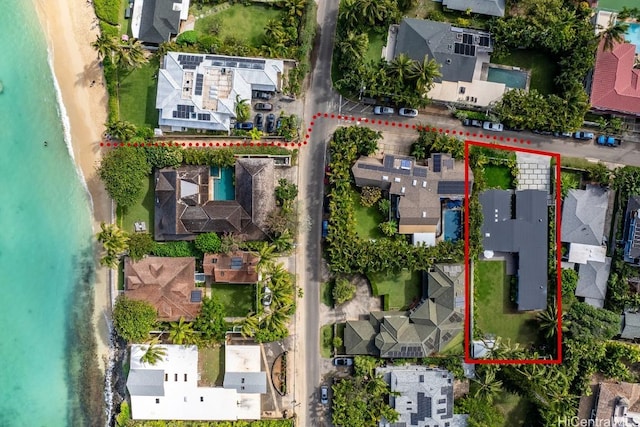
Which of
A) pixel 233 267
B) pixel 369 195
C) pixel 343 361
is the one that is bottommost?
pixel 343 361

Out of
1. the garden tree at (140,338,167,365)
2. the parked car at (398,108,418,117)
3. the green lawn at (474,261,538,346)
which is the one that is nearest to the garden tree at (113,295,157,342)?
the garden tree at (140,338,167,365)

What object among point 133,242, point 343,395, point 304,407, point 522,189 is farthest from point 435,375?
point 133,242

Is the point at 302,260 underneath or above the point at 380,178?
underneath

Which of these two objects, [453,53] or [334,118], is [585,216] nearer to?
[453,53]

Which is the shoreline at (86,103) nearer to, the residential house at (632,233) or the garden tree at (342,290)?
the garden tree at (342,290)

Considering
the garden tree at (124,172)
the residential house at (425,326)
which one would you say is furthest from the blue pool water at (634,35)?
the garden tree at (124,172)

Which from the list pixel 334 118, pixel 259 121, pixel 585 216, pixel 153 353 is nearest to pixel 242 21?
pixel 259 121

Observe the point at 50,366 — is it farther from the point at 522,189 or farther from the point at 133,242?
the point at 522,189
